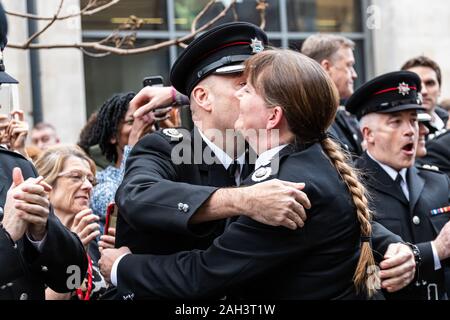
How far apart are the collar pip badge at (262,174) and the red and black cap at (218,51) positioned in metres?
0.67

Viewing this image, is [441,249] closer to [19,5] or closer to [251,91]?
[251,91]

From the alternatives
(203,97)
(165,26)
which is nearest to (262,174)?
(203,97)

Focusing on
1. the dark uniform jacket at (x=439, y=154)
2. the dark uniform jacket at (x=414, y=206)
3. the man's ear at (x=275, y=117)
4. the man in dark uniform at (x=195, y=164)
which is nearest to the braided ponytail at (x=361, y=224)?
the man's ear at (x=275, y=117)

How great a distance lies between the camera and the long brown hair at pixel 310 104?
318 centimetres

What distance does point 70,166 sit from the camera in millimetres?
5297

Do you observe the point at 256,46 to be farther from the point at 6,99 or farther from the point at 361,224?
the point at 6,99

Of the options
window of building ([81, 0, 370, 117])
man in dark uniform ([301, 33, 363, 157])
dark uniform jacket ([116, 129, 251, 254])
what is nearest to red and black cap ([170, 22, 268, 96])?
dark uniform jacket ([116, 129, 251, 254])

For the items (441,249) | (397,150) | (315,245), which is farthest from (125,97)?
(315,245)

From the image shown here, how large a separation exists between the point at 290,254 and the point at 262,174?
32 cm

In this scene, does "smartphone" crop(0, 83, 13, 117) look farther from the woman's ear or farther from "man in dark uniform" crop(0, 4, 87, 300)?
the woman's ear

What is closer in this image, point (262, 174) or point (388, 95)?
point (262, 174)

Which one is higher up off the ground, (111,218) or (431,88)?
(431,88)

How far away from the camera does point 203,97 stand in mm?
3818

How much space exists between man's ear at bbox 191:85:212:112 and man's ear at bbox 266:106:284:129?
59 cm
